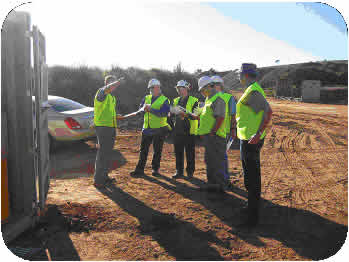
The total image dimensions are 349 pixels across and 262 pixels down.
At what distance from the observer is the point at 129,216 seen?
3.97 m

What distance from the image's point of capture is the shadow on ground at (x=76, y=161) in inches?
242

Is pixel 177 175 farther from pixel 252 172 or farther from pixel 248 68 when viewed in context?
pixel 248 68

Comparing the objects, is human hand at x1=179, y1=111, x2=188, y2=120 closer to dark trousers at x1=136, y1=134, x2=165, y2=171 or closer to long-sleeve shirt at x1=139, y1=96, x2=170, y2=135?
long-sleeve shirt at x1=139, y1=96, x2=170, y2=135

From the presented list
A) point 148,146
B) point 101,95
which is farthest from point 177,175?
point 101,95

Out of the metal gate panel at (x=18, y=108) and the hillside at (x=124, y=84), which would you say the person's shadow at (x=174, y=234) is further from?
the hillside at (x=124, y=84)

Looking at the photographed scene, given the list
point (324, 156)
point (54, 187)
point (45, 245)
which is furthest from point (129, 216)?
point (324, 156)

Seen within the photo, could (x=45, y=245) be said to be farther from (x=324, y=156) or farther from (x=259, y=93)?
(x=324, y=156)

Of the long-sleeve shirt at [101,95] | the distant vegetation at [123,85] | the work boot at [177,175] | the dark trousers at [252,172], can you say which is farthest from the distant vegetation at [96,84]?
the dark trousers at [252,172]

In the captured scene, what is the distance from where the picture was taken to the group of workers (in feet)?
11.5

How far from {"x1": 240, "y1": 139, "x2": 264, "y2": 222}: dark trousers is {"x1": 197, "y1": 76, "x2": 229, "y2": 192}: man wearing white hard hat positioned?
1.00 meters

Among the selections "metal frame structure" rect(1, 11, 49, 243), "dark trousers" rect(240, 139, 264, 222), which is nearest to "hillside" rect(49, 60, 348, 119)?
"dark trousers" rect(240, 139, 264, 222)

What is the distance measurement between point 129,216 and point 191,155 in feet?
→ 7.34

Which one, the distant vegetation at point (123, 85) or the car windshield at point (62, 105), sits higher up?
the distant vegetation at point (123, 85)

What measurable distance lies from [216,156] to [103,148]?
195 cm
